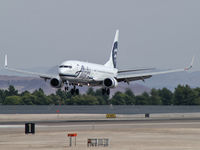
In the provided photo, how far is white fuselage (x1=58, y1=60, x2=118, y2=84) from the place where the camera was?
283ft

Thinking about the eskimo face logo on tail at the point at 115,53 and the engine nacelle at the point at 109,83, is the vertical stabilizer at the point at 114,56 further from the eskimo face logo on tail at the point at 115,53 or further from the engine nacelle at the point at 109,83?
the engine nacelle at the point at 109,83

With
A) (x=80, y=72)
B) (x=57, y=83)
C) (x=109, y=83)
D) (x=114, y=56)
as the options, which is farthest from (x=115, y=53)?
(x=57, y=83)

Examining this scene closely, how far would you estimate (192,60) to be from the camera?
9394 centimetres

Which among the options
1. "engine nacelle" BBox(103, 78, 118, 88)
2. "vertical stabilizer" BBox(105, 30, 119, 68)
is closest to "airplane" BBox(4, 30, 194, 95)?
"engine nacelle" BBox(103, 78, 118, 88)

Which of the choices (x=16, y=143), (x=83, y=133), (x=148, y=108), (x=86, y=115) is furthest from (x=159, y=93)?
(x=16, y=143)

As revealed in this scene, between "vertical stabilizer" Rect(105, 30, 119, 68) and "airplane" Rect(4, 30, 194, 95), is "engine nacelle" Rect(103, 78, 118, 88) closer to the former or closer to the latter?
"airplane" Rect(4, 30, 194, 95)

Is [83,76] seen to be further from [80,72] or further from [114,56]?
[114,56]

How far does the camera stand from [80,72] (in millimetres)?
87750

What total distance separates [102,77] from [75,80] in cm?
859

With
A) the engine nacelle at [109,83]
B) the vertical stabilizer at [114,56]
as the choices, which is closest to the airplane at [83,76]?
the engine nacelle at [109,83]

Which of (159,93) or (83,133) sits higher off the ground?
(159,93)

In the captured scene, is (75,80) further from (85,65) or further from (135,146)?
(135,146)

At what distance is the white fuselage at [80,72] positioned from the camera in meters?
86.2

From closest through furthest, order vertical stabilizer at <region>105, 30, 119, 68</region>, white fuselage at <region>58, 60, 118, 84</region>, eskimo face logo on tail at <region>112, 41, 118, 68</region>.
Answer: white fuselage at <region>58, 60, 118, 84</region>, vertical stabilizer at <region>105, 30, 119, 68</region>, eskimo face logo on tail at <region>112, 41, 118, 68</region>
